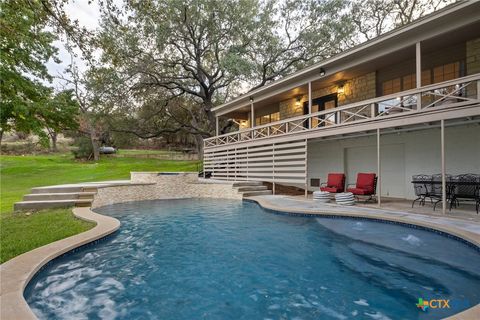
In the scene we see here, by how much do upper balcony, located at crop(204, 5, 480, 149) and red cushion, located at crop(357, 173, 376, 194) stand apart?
190 centimetres

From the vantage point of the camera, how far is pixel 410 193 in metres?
10.7

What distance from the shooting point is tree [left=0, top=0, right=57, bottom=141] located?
240 inches

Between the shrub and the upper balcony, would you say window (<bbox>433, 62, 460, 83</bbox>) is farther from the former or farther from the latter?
the shrub

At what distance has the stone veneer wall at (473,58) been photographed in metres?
8.63

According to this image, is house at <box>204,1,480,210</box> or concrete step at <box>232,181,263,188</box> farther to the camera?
concrete step at <box>232,181,263,188</box>

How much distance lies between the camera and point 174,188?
48.1 ft

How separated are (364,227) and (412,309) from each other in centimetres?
389

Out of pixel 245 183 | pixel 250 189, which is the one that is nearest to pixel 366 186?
pixel 250 189

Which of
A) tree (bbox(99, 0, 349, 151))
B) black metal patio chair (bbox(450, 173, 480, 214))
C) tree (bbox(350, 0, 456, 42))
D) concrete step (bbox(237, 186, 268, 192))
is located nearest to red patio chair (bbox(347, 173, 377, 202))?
black metal patio chair (bbox(450, 173, 480, 214))

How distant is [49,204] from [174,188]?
20.2 ft

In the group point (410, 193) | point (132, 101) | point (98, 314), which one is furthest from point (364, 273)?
point (132, 101)

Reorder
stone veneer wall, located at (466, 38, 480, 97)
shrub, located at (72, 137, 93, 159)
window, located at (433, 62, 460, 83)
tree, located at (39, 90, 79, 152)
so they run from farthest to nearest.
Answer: shrub, located at (72, 137, 93, 159), window, located at (433, 62, 460, 83), stone veneer wall, located at (466, 38, 480, 97), tree, located at (39, 90, 79, 152)

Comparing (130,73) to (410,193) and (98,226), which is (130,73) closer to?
(98,226)

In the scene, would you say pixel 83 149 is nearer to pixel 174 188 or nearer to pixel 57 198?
pixel 174 188
